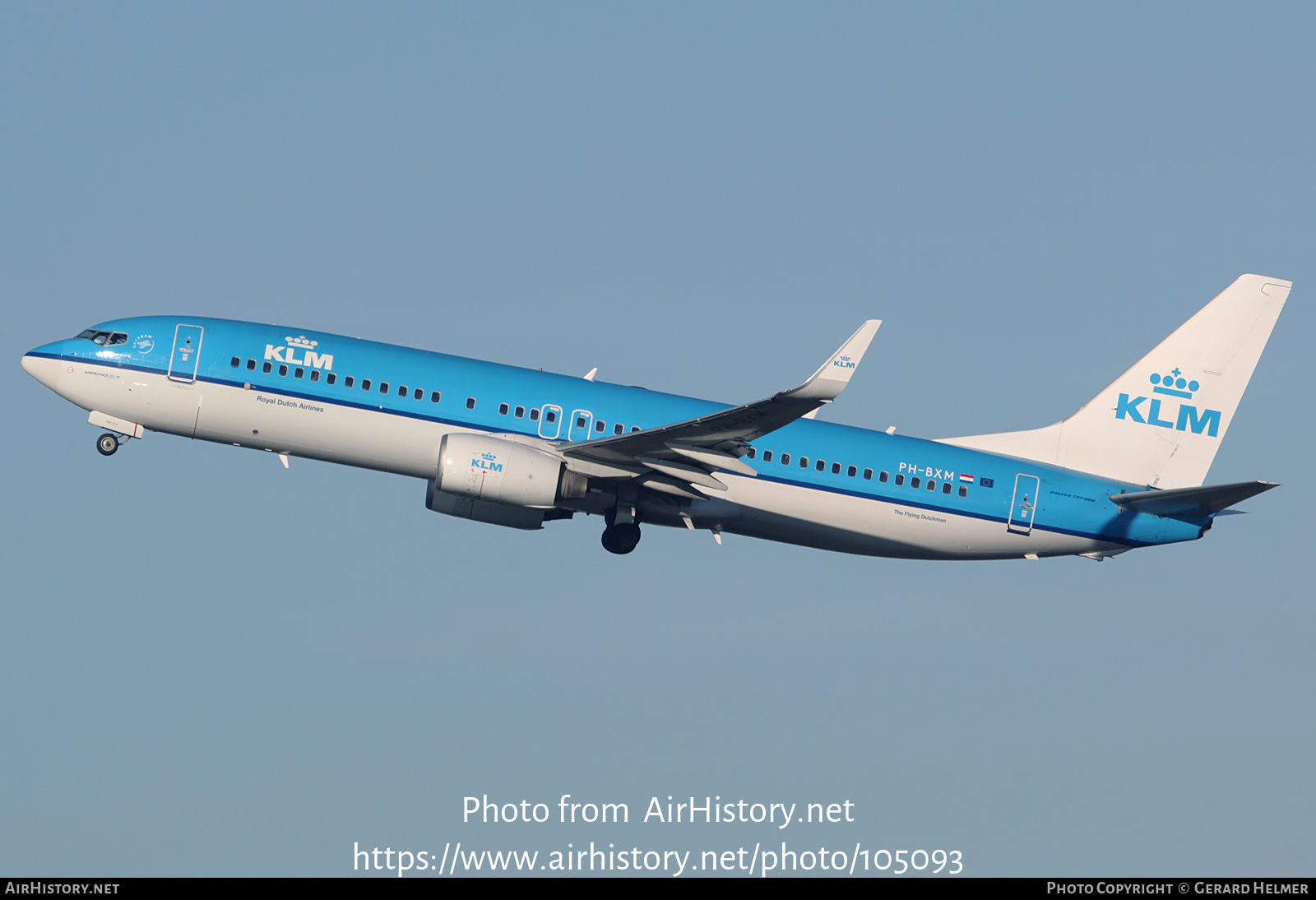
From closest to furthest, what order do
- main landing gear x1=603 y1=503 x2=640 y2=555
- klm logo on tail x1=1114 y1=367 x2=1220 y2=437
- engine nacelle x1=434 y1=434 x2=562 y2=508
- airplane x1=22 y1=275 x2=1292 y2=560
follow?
engine nacelle x1=434 y1=434 x2=562 y2=508 < airplane x1=22 y1=275 x2=1292 y2=560 < main landing gear x1=603 y1=503 x2=640 y2=555 < klm logo on tail x1=1114 y1=367 x2=1220 y2=437

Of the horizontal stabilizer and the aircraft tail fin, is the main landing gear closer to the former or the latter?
the aircraft tail fin

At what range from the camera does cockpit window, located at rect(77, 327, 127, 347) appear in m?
40.8

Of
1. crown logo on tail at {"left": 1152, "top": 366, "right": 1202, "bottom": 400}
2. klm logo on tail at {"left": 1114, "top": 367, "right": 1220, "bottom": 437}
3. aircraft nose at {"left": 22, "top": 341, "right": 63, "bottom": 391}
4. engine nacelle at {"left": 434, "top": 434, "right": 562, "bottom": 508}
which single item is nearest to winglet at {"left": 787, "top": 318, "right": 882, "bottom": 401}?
engine nacelle at {"left": 434, "top": 434, "right": 562, "bottom": 508}

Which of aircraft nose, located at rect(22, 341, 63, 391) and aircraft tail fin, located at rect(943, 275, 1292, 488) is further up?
aircraft tail fin, located at rect(943, 275, 1292, 488)

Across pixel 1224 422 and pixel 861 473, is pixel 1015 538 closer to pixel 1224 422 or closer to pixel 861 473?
pixel 861 473

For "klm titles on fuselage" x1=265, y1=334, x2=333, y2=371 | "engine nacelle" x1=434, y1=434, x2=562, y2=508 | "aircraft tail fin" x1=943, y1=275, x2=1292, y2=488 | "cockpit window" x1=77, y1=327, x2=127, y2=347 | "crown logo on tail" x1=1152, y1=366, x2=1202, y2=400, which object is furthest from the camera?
"crown logo on tail" x1=1152, y1=366, x2=1202, y2=400

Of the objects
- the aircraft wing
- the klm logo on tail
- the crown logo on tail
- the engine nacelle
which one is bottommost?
the engine nacelle

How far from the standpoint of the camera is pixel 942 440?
45156 millimetres

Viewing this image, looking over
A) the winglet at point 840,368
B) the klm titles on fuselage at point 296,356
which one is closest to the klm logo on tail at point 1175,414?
the winglet at point 840,368

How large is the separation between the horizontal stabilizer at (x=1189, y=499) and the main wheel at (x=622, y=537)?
14018mm

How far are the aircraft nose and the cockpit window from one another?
32.5 inches

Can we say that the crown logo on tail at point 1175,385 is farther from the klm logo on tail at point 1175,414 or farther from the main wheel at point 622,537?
the main wheel at point 622,537

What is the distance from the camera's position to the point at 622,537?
138 ft

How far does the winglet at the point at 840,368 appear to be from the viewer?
1390 inches
